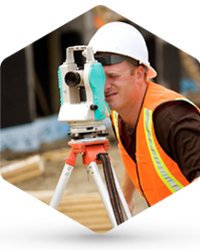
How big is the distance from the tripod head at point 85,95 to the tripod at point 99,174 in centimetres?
9

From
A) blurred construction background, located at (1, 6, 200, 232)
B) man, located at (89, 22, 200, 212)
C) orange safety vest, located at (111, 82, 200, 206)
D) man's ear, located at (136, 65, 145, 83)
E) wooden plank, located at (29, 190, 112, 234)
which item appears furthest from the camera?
blurred construction background, located at (1, 6, 200, 232)

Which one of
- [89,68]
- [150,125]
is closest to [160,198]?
[150,125]

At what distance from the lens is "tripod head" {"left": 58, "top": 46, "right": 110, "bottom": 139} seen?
112 inches

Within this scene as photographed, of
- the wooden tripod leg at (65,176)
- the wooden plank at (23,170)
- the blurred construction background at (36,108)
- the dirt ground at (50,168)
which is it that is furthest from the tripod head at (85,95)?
the wooden plank at (23,170)

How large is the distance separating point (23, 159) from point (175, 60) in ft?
8.97

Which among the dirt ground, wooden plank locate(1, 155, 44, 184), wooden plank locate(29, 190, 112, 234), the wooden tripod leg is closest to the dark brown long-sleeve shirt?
the wooden tripod leg

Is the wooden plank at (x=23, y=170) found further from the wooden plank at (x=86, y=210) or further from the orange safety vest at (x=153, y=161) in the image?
the orange safety vest at (x=153, y=161)

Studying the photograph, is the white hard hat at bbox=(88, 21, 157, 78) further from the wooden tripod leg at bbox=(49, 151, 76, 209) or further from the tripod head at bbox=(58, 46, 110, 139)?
the wooden tripod leg at bbox=(49, 151, 76, 209)

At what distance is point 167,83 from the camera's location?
13.8 ft

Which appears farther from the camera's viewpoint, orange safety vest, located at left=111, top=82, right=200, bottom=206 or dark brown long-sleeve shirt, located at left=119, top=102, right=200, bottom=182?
orange safety vest, located at left=111, top=82, right=200, bottom=206

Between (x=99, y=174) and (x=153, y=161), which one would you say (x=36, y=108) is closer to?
(x=153, y=161)

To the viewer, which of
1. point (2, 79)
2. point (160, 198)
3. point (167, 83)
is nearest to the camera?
point (160, 198)

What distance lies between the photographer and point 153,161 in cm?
327

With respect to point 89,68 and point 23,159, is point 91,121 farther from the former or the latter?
point 23,159
